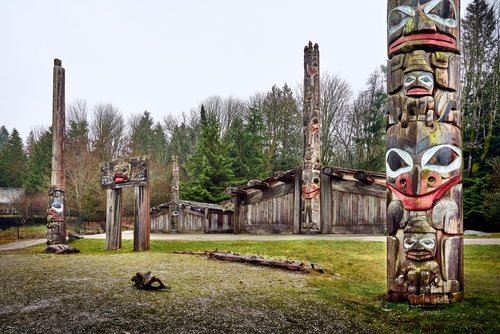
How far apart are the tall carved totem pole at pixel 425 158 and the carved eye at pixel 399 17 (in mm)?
15

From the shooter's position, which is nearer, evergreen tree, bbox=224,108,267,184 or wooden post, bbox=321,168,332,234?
wooden post, bbox=321,168,332,234

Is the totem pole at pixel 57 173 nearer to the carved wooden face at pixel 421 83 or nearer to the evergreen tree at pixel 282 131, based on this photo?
the carved wooden face at pixel 421 83

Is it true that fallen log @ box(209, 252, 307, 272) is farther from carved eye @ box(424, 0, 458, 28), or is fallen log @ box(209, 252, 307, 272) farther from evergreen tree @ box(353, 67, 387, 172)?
evergreen tree @ box(353, 67, 387, 172)

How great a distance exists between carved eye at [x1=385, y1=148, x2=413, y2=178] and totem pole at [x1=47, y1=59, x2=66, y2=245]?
12.7m

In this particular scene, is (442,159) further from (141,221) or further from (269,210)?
(269,210)

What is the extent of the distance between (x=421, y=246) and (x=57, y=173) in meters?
13.5

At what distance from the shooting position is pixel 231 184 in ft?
90.8

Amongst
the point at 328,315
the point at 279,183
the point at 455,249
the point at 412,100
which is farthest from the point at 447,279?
the point at 279,183

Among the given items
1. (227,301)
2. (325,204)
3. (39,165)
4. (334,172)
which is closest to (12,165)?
(39,165)

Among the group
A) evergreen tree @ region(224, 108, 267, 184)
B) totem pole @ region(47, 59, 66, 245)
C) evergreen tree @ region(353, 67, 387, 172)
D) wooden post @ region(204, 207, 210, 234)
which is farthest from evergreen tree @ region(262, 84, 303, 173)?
totem pole @ region(47, 59, 66, 245)

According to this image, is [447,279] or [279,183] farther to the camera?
[279,183]

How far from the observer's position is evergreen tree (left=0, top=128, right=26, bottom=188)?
43531 mm

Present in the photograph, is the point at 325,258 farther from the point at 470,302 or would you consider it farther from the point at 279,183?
the point at 279,183

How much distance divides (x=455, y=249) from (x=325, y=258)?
4.84 metres
